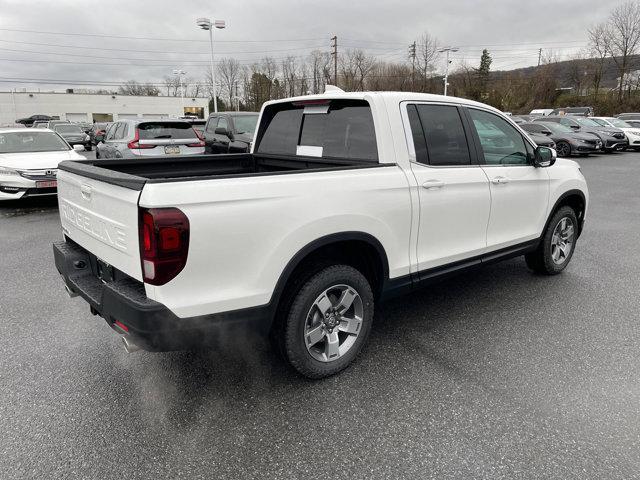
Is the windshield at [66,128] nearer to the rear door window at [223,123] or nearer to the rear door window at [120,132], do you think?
the rear door window at [223,123]

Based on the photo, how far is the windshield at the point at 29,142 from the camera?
9.30 meters

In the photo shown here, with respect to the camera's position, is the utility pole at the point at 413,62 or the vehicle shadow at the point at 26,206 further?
the utility pole at the point at 413,62

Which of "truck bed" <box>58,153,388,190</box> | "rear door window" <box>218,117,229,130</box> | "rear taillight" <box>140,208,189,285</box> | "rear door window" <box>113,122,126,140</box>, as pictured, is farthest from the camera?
"rear door window" <box>218,117,229,130</box>

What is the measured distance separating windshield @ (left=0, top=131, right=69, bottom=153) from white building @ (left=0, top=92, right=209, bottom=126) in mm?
64453

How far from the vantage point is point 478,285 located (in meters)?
4.80

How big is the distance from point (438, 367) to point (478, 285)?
186 centimetres

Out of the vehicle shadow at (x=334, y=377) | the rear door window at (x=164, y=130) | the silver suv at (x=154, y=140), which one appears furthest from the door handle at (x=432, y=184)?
the rear door window at (x=164, y=130)

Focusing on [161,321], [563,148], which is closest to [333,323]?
[161,321]

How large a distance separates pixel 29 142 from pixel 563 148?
19.0 m

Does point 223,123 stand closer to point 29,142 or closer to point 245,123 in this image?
point 245,123

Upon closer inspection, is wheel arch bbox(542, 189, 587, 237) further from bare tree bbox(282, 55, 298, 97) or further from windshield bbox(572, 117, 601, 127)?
bare tree bbox(282, 55, 298, 97)

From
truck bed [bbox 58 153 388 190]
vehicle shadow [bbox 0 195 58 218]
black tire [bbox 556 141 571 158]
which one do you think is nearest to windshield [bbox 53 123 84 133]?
vehicle shadow [bbox 0 195 58 218]

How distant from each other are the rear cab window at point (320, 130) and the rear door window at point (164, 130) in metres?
7.00

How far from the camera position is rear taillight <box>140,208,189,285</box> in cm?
219
